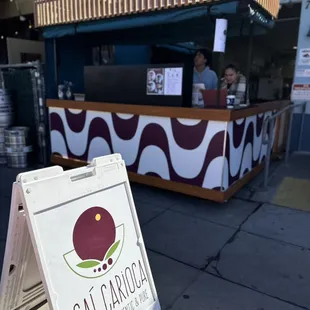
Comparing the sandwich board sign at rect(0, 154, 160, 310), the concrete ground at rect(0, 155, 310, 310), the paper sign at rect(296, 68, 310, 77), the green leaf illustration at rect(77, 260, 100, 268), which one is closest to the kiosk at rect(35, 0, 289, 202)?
the concrete ground at rect(0, 155, 310, 310)

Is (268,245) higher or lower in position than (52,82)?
lower

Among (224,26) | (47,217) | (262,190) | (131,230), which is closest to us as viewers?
(47,217)

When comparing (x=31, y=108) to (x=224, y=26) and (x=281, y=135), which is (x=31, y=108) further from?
(x=281, y=135)

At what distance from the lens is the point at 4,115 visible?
531 cm

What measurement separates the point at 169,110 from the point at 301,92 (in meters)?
3.47

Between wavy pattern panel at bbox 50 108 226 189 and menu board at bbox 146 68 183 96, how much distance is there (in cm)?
34

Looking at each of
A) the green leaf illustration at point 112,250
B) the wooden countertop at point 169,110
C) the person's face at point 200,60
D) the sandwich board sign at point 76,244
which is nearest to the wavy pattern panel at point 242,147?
the wooden countertop at point 169,110

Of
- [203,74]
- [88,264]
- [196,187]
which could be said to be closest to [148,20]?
[203,74]

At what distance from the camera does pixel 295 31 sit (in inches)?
358

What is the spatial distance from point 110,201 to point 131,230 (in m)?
0.24

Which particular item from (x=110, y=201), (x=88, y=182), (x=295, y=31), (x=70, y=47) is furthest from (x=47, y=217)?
(x=295, y=31)

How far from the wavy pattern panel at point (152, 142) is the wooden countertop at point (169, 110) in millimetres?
67

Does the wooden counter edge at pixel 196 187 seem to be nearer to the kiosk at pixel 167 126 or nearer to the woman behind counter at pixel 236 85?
the kiosk at pixel 167 126

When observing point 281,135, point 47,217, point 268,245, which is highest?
point 47,217
